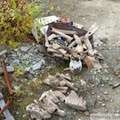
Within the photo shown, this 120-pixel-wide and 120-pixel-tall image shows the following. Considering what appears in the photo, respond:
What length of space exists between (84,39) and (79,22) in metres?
1.01

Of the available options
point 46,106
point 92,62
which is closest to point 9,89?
point 46,106

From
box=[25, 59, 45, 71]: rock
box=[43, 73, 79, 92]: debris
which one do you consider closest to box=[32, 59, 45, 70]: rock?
box=[25, 59, 45, 71]: rock

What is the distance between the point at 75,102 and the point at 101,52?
1.39 m

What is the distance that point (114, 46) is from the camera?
6.04 m

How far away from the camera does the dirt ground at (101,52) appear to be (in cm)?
486

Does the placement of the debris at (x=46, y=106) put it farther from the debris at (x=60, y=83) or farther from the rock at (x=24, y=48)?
the rock at (x=24, y=48)

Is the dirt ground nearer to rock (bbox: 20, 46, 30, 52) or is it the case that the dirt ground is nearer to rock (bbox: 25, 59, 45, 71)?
rock (bbox: 25, 59, 45, 71)

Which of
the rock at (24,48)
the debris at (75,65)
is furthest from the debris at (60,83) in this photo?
the rock at (24,48)

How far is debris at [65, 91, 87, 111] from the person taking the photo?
475 cm

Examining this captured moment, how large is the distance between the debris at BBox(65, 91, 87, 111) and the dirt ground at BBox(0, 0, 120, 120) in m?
0.08

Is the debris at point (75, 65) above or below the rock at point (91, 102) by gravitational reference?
above

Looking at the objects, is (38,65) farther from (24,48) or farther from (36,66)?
(24,48)

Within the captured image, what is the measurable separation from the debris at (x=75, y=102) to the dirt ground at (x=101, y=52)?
0.08 m

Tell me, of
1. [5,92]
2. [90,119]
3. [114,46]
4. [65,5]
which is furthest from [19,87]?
[65,5]
